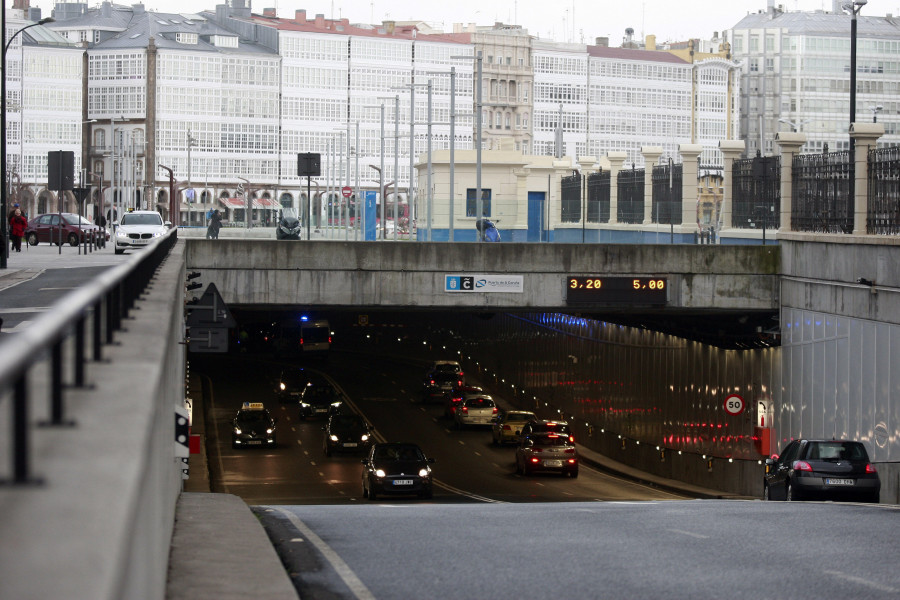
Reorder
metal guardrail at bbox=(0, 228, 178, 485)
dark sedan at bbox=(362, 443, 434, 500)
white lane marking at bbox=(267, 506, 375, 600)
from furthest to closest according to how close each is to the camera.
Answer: dark sedan at bbox=(362, 443, 434, 500), white lane marking at bbox=(267, 506, 375, 600), metal guardrail at bbox=(0, 228, 178, 485)

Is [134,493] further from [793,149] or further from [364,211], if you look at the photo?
[364,211]

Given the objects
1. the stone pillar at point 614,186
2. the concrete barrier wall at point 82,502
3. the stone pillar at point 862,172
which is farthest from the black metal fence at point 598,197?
the concrete barrier wall at point 82,502

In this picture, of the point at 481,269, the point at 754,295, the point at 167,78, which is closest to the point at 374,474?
the point at 481,269

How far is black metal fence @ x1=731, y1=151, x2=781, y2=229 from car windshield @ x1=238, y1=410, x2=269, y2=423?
18.6m

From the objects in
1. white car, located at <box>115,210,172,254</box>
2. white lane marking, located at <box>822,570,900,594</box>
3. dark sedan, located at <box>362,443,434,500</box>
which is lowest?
dark sedan, located at <box>362,443,434,500</box>

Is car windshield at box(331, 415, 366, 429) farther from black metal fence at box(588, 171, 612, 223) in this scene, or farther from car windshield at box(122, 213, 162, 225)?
car windshield at box(122, 213, 162, 225)

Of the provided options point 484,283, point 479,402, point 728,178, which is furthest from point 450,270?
point 479,402

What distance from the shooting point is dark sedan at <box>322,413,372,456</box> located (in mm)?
45844

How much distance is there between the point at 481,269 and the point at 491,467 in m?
10.9

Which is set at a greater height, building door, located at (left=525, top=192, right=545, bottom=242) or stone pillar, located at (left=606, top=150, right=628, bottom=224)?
stone pillar, located at (left=606, top=150, right=628, bottom=224)

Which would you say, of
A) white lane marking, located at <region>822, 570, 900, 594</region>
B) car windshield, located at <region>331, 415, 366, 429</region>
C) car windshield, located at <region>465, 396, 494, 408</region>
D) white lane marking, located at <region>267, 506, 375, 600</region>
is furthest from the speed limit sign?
white lane marking, located at <region>822, 570, 900, 594</region>

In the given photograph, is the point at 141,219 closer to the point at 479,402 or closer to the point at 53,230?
the point at 479,402

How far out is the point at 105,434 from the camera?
416 cm

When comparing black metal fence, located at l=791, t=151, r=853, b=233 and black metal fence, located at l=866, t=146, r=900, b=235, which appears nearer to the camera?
black metal fence, located at l=866, t=146, r=900, b=235
